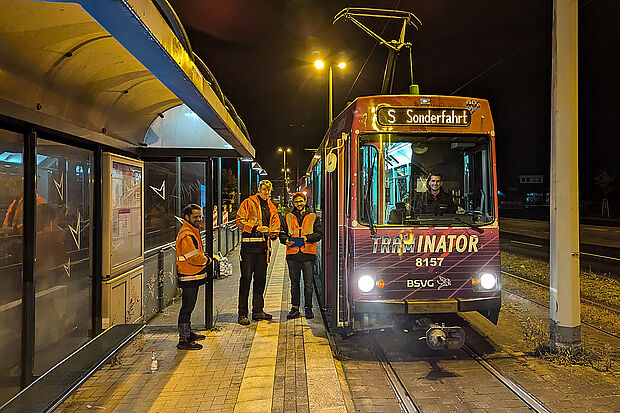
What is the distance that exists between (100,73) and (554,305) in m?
5.91

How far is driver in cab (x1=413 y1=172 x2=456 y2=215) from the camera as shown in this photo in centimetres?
579

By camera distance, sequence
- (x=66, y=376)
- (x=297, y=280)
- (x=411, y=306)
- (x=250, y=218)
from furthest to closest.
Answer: (x=297, y=280)
(x=250, y=218)
(x=411, y=306)
(x=66, y=376)

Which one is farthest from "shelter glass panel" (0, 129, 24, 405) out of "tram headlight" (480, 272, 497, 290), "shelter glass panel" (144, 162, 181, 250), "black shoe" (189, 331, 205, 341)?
"tram headlight" (480, 272, 497, 290)

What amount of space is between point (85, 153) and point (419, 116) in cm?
408

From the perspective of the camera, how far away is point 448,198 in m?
5.88

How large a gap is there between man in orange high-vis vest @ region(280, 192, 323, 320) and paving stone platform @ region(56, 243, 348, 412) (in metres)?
0.35

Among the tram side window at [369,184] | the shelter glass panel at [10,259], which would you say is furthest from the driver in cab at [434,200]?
the shelter glass panel at [10,259]

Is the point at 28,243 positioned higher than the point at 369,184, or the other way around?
the point at 369,184

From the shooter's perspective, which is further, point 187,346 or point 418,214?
point 187,346

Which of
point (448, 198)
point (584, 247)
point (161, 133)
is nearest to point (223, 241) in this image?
point (161, 133)

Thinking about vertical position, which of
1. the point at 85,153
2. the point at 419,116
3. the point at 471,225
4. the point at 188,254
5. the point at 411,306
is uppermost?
the point at 419,116

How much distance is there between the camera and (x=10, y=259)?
5.06 meters

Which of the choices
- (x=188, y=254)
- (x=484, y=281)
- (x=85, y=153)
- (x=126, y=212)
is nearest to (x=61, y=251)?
(x=126, y=212)

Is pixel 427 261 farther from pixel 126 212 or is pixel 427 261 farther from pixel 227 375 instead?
pixel 126 212
